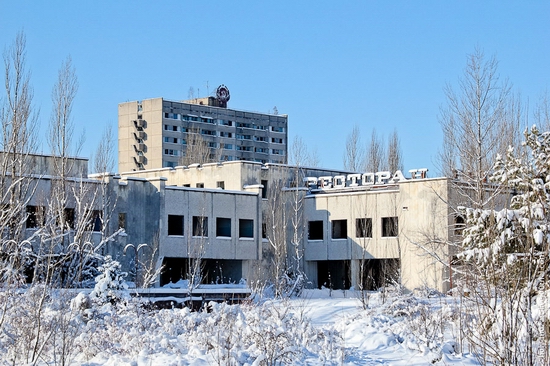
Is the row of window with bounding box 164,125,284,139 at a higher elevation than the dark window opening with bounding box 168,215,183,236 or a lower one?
higher

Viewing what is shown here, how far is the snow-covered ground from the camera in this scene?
14039mm

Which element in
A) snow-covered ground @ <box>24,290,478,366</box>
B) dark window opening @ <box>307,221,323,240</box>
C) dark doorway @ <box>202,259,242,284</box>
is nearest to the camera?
snow-covered ground @ <box>24,290,478,366</box>

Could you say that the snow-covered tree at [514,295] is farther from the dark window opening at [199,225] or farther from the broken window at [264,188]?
the broken window at [264,188]

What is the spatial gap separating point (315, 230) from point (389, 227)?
19.3 feet

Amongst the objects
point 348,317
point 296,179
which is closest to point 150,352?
point 348,317

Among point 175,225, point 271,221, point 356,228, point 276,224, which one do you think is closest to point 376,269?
point 356,228

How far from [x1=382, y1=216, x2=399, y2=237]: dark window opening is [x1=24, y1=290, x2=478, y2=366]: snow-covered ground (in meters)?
25.9

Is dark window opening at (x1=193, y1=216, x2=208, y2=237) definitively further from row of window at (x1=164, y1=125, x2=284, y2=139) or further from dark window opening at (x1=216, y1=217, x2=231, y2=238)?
row of window at (x1=164, y1=125, x2=284, y2=139)

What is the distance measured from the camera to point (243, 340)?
15188 mm

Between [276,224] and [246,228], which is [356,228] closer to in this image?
[276,224]

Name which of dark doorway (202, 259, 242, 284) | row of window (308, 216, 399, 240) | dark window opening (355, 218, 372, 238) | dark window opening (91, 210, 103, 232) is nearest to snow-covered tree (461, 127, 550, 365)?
dark window opening (91, 210, 103, 232)

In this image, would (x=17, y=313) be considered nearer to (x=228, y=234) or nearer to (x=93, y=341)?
(x=93, y=341)

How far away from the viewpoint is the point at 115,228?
4181 cm

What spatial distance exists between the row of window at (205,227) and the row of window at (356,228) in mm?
4351
